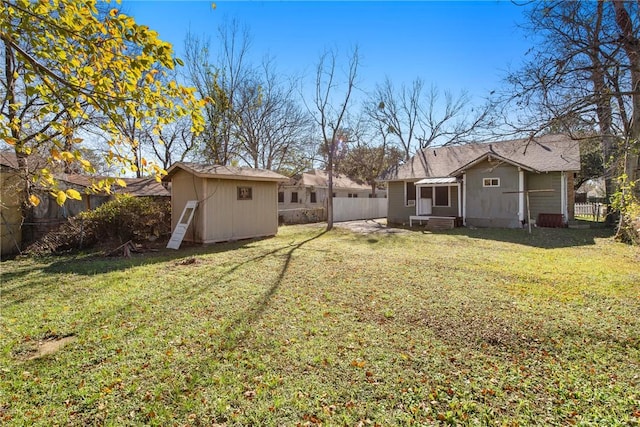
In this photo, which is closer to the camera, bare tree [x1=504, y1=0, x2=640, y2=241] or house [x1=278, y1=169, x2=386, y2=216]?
bare tree [x1=504, y1=0, x2=640, y2=241]

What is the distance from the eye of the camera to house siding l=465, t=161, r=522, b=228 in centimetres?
1340

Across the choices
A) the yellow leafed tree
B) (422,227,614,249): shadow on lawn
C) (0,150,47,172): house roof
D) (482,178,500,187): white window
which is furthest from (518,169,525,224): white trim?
(0,150,47,172): house roof

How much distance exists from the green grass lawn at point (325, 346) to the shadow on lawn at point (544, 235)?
135 inches

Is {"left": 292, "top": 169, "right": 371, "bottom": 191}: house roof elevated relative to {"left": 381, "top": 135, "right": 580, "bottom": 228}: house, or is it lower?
elevated

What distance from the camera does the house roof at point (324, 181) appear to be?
2526 cm

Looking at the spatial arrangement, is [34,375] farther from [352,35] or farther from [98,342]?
[352,35]

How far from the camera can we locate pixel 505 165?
535 inches

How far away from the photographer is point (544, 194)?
13.8 meters

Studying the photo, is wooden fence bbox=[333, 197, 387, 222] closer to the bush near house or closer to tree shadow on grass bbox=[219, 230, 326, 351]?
the bush near house

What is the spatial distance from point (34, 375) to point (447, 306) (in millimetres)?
4763

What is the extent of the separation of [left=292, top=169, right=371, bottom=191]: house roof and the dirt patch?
20.9 meters

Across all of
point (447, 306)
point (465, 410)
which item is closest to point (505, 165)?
point (447, 306)

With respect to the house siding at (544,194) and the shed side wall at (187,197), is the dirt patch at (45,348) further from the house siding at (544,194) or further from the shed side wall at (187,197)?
the house siding at (544,194)

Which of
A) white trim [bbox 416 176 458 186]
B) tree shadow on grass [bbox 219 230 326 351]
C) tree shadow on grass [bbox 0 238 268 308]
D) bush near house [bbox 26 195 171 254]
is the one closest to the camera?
tree shadow on grass [bbox 219 230 326 351]
